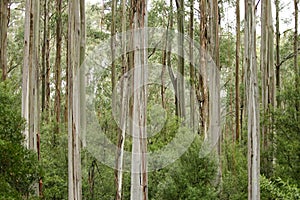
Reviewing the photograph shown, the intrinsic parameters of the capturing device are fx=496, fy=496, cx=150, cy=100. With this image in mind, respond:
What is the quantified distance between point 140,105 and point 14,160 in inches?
72.1

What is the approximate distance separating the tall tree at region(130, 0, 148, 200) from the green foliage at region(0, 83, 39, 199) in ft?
4.47

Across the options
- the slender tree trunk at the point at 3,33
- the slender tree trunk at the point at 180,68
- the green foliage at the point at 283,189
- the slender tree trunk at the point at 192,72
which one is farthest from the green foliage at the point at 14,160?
the slender tree trunk at the point at 180,68

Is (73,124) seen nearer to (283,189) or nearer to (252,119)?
(252,119)

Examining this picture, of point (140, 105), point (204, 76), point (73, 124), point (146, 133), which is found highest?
point (204, 76)

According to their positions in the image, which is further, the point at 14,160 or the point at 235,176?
the point at 235,176

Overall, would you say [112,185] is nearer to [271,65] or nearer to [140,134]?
[140,134]

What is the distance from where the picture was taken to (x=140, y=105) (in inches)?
265

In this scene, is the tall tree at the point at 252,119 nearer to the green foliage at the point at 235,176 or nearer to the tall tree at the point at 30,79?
the green foliage at the point at 235,176

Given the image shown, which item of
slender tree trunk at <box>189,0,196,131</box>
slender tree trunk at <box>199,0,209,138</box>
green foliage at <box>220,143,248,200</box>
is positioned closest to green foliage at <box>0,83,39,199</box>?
green foliage at <box>220,143,248,200</box>

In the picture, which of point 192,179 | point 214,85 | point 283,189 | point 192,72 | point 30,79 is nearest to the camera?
point 283,189

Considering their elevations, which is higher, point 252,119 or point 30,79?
point 30,79

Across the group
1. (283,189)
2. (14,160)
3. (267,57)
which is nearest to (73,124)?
(14,160)

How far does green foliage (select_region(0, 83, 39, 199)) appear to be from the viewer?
5.73 m

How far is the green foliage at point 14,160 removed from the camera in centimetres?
573
